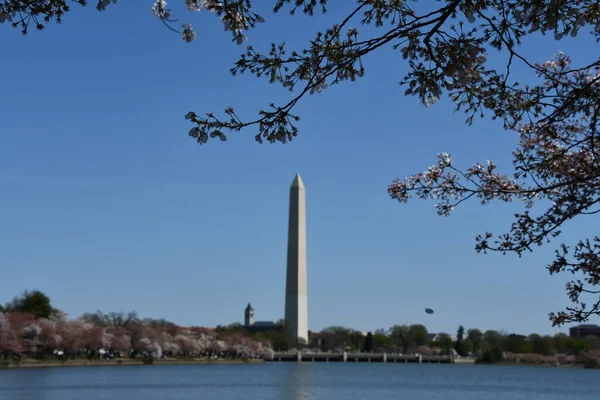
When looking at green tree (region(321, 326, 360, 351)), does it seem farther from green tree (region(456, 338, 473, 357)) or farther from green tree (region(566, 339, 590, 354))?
green tree (region(566, 339, 590, 354))

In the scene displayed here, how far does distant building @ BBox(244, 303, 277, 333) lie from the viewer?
11006 cm

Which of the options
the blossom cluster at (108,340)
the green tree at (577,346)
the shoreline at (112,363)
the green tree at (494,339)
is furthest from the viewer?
the green tree at (494,339)

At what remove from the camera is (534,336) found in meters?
111

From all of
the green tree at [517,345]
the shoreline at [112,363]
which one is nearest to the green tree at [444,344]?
the green tree at [517,345]

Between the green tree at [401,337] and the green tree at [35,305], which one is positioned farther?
the green tree at [401,337]

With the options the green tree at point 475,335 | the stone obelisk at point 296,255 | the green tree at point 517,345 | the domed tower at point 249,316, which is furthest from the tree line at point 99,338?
the green tree at point 475,335

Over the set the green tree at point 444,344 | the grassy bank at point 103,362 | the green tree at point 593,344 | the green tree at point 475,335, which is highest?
the green tree at point 475,335

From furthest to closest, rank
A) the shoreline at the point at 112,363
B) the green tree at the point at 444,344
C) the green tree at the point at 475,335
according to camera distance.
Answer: the green tree at the point at 475,335, the green tree at the point at 444,344, the shoreline at the point at 112,363

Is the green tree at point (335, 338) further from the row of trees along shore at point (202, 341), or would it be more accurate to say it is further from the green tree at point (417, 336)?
the green tree at point (417, 336)

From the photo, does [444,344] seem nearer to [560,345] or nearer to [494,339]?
[494,339]

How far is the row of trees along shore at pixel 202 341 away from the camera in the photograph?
53.2m

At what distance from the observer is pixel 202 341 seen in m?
76.6

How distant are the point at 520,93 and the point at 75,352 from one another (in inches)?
2310

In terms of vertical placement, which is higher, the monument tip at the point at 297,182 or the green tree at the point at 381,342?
the monument tip at the point at 297,182
